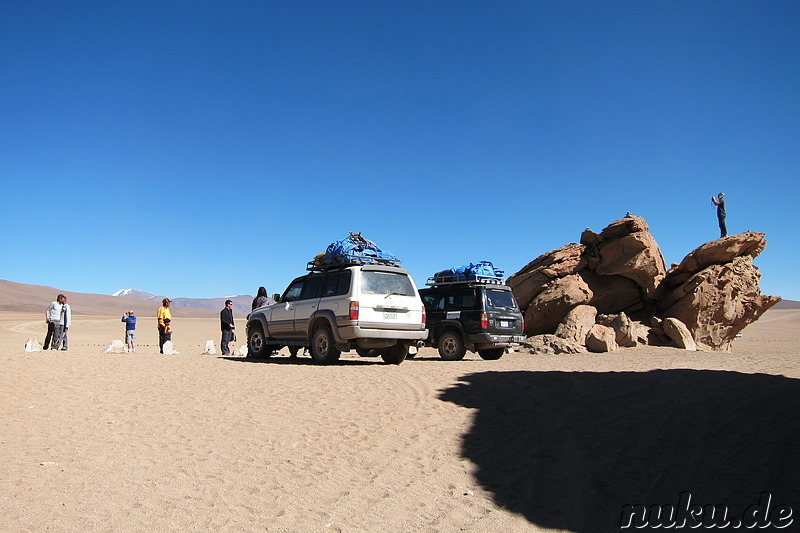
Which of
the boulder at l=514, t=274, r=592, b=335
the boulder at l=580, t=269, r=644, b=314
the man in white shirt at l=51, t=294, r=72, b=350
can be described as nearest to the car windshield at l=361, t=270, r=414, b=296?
the man in white shirt at l=51, t=294, r=72, b=350

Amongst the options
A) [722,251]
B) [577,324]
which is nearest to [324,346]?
[577,324]

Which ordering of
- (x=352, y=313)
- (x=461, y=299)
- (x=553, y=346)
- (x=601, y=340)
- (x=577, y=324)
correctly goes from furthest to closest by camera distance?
(x=577, y=324) < (x=553, y=346) < (x=601, y=340) < (x=461, y=299) < (x=352, y=313)

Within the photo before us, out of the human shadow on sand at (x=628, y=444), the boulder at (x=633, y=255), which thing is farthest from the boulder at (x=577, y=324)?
the human shadow on sand at (x=628, y=444)

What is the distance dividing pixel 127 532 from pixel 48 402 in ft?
16.2

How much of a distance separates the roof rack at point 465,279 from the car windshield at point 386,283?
126 inches

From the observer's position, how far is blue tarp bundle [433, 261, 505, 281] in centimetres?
1605

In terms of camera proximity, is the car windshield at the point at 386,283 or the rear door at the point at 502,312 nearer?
the car windshield at the point at 386,283

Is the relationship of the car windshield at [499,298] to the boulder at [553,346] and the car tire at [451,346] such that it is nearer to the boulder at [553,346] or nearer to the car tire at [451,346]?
the car tire at [451,346]

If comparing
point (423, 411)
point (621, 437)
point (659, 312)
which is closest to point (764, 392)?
point (621, 437)

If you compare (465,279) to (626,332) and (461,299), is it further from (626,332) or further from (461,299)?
(626,332)

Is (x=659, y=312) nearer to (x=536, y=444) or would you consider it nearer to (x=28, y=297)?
(x=536, y=444)

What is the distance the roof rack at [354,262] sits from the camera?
42.7ft

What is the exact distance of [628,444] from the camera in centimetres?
621

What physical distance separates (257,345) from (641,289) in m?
16.8
